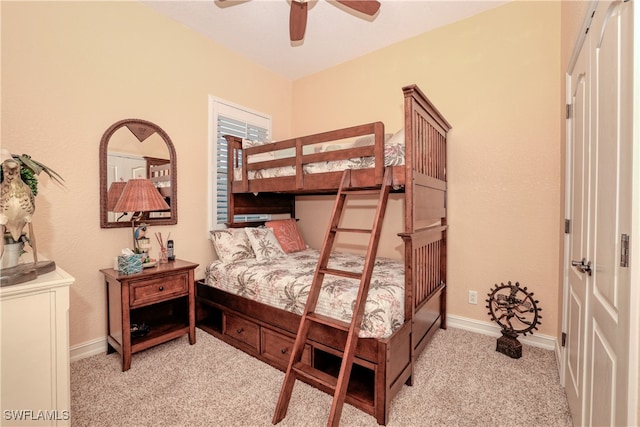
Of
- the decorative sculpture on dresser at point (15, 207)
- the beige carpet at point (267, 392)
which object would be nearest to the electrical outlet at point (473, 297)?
the beige carpet at point (267, 392)

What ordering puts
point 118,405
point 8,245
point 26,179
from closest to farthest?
point 8,245 → point 26,179 → point 118,405

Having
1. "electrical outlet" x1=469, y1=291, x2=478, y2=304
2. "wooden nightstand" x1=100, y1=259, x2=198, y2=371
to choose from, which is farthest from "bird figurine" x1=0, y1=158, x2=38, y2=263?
"electrical outlet" x1=469, y1=291, x2=478, y2=304

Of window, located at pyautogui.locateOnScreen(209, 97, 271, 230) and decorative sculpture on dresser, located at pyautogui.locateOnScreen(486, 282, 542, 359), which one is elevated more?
window, located at pyautogui.locateOnScreen(209, 97, 271, 230)

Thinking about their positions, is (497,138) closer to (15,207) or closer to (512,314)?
(512,314)

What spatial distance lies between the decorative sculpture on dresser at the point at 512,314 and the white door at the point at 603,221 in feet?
1.78

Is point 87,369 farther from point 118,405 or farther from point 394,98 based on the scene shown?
point 394,98

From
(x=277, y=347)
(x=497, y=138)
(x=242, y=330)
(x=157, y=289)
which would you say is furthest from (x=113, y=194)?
(x=497, y=138)

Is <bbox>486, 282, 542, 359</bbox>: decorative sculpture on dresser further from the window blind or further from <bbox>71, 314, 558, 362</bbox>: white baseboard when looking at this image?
the window blind

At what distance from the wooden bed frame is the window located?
0.17 meters

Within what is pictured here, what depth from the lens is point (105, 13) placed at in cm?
233

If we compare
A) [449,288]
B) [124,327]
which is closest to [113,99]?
[124,327]

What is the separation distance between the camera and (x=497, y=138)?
261cm

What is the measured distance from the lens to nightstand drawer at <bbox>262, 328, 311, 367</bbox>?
2096mm

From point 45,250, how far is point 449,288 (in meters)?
3.39
